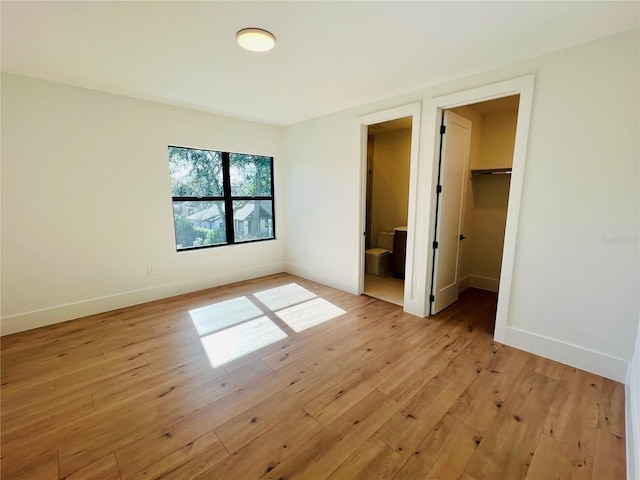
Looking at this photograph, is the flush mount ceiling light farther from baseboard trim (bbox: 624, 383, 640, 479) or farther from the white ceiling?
baseboard trim (bbox: 624, 383, 640, 479)

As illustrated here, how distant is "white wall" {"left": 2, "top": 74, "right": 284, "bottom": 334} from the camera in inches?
113

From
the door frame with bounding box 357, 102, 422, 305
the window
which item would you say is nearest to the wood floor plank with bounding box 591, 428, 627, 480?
the door frame with bounding box 357, 102, 422, 305

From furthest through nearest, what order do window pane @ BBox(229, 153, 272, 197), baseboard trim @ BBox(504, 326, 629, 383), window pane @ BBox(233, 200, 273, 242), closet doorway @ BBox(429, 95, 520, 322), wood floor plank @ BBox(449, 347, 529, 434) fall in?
window pane @ BBox(233, 200, 273, 242), window pane @ BBox(229, 153, 272, 197), closet doorway @ BBox(429, 95, 520, 322), baseboard trim @ BBox(504, 326, 629, 383), wood floor plank @ BBox(449, 347, 529, 434)

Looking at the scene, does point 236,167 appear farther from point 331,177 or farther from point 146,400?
point 146,400

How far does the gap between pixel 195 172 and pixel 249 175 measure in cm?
89

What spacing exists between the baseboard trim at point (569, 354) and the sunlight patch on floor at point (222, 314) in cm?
271

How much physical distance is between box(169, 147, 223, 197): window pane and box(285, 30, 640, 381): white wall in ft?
10.5

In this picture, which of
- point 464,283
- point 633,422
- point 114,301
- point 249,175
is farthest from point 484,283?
point 114,301

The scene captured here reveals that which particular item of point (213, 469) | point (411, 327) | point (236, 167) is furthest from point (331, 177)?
point (213, 469)

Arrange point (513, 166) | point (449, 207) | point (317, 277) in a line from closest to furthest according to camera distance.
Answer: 1. point (513, 166)
2. point (449, 207)
3. point (317, 277)

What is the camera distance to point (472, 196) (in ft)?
13.9

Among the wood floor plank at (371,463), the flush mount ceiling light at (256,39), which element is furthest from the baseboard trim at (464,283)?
the flush mount ceiling light at (256,39)

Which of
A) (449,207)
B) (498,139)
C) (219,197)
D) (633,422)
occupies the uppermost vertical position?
(498,139)

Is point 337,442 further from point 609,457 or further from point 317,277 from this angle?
point 317,277
